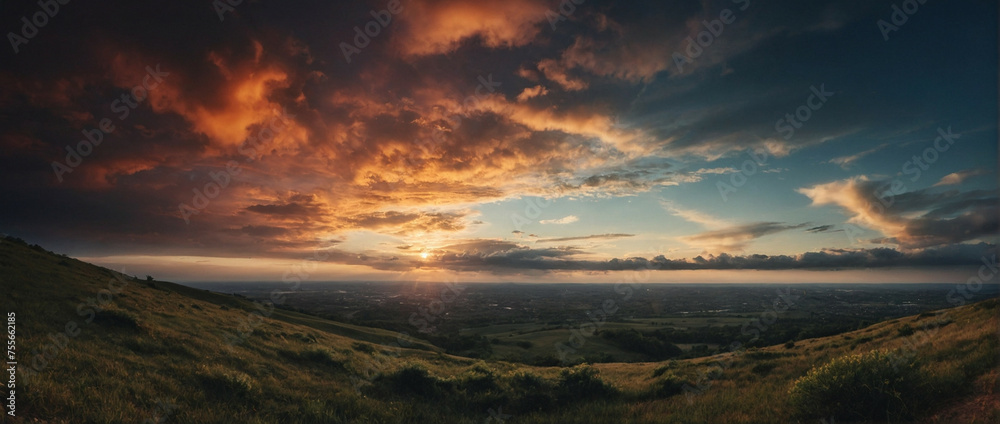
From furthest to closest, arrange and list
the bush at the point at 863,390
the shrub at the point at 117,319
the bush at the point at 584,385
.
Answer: the shrub at the point at 117,319 < the bush at the point at 584,385 < the bush at the point at 863,390

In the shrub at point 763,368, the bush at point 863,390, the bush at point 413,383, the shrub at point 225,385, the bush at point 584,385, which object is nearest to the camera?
the bush at point 863,390

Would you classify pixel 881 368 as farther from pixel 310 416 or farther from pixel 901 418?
pixel 310 416

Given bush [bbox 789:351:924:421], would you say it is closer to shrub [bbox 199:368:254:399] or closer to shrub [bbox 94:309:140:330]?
shrub [bbox 199:368:254:399]

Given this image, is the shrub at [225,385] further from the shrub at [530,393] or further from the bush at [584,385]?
the bush at [584,385]

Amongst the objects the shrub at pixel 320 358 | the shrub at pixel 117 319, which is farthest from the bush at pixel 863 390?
the shrub at pixel 117 319

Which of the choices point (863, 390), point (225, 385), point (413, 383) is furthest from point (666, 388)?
point (225, 385)

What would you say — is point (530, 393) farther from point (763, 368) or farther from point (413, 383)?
point (763, 368)

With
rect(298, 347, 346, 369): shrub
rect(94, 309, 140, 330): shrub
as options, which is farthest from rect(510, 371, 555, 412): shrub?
rect(94, 309, 140, 330): shrub

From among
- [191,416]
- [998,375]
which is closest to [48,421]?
[191,416]

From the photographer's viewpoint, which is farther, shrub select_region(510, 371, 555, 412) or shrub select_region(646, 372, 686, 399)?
shrub select_region(646, 372, 686, 399)
